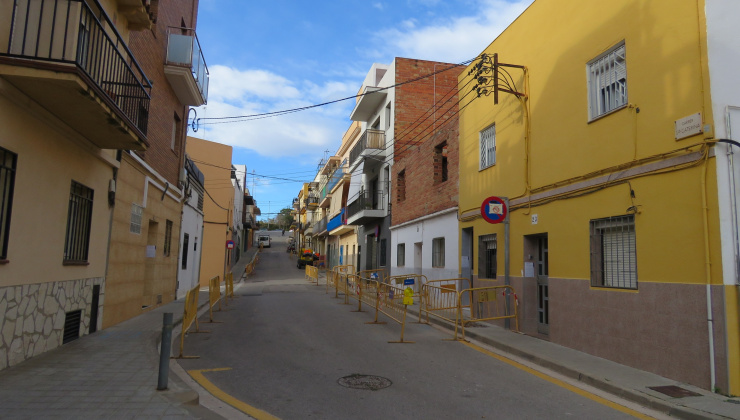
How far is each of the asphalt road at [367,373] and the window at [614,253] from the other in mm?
2254

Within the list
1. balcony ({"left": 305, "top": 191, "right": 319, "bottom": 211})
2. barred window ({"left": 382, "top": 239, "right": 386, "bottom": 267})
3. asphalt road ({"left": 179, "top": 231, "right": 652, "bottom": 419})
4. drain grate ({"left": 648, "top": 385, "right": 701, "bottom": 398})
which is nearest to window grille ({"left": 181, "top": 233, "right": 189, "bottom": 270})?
asphalt road ({"left": 179, "top": 231, "right": 652, "bottom": 419})

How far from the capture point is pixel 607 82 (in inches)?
338

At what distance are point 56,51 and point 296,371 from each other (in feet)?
18.5

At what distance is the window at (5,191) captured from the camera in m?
6.40

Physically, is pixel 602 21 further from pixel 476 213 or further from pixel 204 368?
pixel 204 368

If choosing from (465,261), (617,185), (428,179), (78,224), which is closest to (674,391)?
(617,185)

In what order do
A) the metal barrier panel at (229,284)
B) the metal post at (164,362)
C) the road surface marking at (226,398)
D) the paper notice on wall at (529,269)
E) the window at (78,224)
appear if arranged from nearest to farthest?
the road surface marking at (226,398), the metal post at (164,362), the window at (78,224), the paper notice on wall at (529,269), the metal barrier panel at (229,284)

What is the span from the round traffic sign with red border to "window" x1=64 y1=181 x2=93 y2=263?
26.1 feet

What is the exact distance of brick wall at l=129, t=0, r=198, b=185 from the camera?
12425mm

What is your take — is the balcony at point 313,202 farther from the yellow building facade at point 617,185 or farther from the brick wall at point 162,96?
the yellow building facade at point 617,185

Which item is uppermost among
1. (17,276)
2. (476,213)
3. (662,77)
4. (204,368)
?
(662,77)

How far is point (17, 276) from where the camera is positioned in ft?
22.1

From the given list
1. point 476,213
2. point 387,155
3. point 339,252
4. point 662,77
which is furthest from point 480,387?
point 339,252

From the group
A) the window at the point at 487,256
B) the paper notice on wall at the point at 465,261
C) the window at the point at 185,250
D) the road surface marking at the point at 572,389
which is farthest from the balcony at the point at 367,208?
the road surface marking at the point at 572,389
